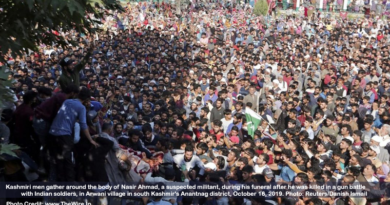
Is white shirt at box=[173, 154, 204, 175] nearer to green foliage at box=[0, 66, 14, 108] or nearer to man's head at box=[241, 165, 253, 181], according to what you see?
man's head at box=[241, 165, 253, 181]

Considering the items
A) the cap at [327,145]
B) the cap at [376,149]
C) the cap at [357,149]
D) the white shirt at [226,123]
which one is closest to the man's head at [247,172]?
the cap at [327,145]

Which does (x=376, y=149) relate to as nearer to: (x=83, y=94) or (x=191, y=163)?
(x=191, y=163)

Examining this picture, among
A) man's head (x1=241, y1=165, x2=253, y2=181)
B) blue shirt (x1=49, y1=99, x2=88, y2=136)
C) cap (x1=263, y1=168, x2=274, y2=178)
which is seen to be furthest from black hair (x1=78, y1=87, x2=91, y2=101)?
cap (x1=263, y1=168, x2=274, y2=178)

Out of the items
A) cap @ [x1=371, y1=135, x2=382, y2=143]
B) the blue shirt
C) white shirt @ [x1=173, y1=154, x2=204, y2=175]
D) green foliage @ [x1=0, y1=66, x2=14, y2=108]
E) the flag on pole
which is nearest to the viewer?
green foliage @ [x1=0, y1=66, x2=14, y2=108]

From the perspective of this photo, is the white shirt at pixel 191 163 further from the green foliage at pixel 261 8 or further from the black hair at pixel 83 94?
the green foliage at pixel 261 8

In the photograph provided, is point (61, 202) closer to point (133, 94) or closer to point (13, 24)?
point (13, 24)

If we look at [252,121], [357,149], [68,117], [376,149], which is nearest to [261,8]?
[252,121]

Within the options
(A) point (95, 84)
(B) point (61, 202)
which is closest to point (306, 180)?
(B) point (61, 202)
